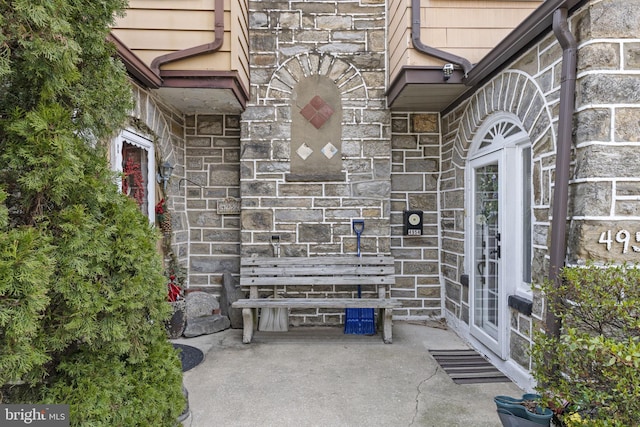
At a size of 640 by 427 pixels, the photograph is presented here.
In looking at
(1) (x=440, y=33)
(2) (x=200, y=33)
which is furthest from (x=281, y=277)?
(1) (x=440, y=33)

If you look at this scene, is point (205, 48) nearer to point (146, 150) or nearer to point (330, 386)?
point (146, 150)

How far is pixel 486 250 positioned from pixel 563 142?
1.57 m

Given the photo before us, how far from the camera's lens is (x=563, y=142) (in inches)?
91.5

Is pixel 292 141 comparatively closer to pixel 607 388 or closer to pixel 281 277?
pixel 281 277

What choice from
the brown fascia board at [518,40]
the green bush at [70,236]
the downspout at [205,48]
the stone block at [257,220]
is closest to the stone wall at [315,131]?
the stone block at [257,220]

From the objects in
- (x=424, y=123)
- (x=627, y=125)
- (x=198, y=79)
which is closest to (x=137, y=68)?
(x=198, y=79)

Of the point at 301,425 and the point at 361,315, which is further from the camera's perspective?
the point at 361,315

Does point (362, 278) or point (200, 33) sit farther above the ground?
point (200, 33)

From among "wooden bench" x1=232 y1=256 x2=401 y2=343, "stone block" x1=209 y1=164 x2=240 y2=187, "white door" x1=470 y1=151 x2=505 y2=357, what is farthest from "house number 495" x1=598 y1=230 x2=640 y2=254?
"stone block" x1=209 y1=164 x2=240 y2=187

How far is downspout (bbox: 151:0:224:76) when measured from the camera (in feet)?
11.6

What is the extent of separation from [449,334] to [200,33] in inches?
159

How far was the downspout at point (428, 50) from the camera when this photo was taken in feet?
11.9

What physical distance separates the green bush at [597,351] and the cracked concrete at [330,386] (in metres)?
0.77

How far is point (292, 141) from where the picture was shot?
4539 mm
